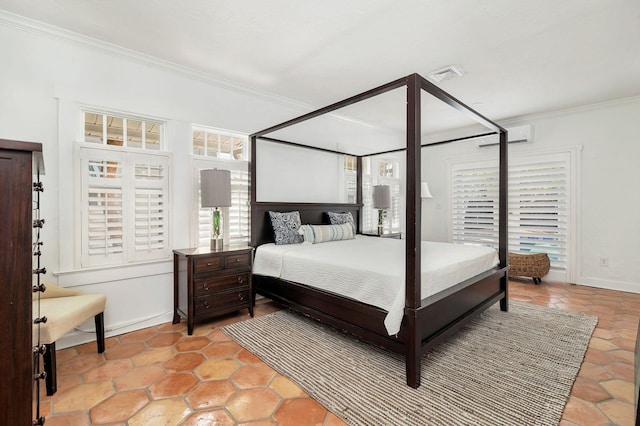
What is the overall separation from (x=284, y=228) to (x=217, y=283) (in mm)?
1058

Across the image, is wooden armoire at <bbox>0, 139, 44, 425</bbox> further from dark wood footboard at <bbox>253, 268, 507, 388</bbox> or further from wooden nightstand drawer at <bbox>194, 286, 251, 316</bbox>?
wooden nightstand drawer at <bbox>194, 286, 251, 316</bbox>

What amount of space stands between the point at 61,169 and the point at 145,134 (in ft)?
2.64

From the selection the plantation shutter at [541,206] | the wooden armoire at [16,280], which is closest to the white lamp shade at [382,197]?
the plantation shutter at [541,206]

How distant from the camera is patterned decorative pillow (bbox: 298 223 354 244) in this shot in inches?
147

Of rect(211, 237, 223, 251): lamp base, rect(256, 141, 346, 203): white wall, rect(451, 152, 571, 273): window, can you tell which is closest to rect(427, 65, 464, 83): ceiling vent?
rect(256, 141, 346, 203): white wall

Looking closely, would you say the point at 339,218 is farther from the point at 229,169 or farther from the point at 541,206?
the point at 541,206

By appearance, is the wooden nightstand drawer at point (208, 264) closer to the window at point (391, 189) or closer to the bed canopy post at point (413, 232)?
the bed canopy post at point (413, 232)

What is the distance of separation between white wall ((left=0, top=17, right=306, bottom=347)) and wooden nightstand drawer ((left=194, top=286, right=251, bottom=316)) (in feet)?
1.81

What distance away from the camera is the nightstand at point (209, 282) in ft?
9.17

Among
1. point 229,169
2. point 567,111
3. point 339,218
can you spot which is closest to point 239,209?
point 229,169

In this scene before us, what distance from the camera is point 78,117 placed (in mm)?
2605

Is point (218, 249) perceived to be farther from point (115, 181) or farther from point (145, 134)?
point (145, 134)

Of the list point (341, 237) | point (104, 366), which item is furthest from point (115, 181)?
point (341, 237)

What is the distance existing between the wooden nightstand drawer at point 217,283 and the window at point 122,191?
0.59 metres
